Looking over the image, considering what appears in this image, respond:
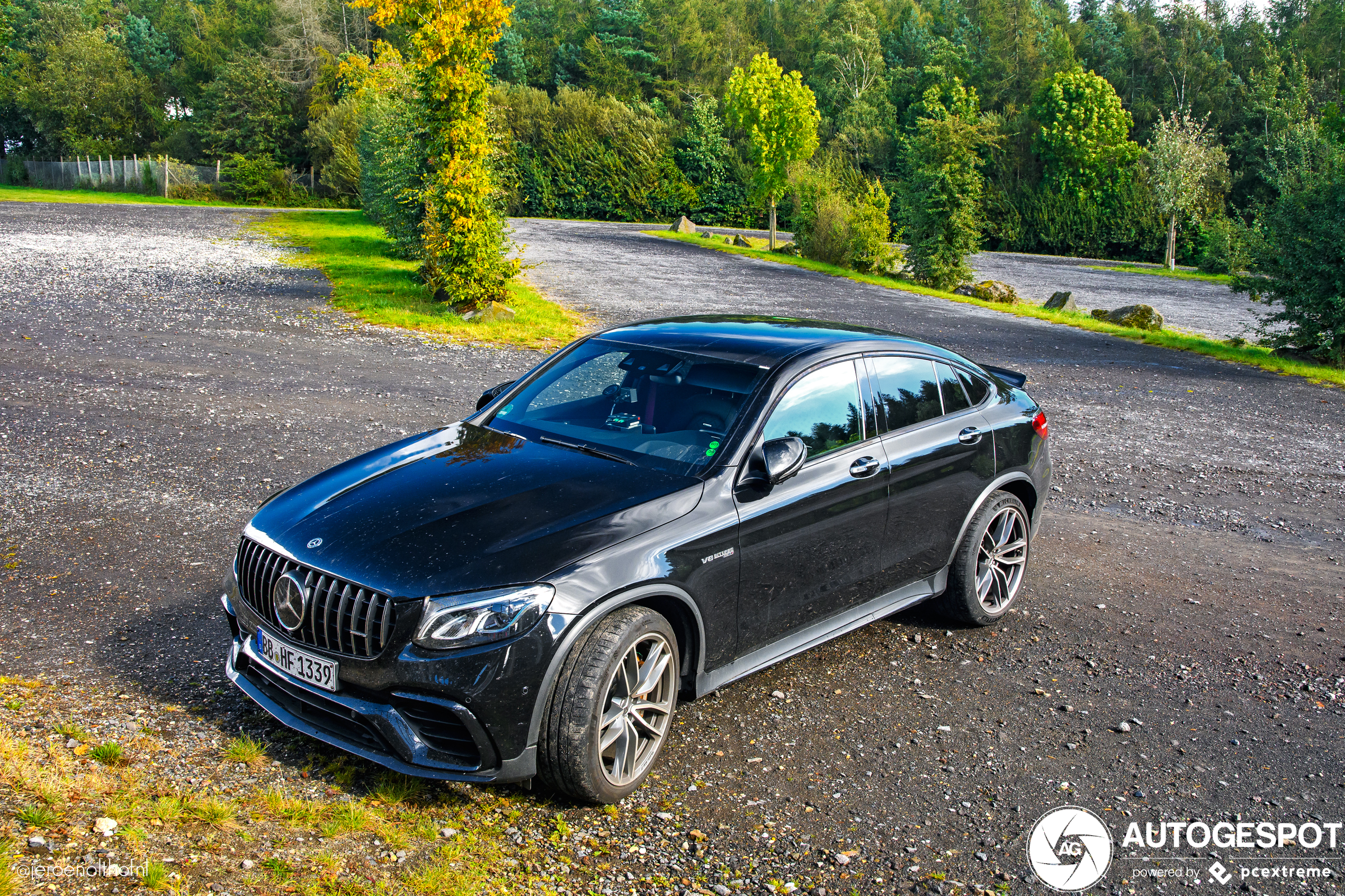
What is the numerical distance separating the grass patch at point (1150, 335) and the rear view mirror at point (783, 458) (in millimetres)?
15049

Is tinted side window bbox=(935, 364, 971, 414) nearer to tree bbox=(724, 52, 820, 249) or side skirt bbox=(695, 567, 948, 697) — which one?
side skirt bbox=(695, 567, 948, 697)

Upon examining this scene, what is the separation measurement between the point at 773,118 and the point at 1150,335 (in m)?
22.1

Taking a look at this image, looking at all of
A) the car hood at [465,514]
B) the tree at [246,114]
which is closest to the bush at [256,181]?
the tree at [246,114]

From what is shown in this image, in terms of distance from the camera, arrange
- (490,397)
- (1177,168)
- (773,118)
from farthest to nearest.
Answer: (1177,168) < (773,118) < (490,397)

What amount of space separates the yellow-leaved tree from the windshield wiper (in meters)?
12.8

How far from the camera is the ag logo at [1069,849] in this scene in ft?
11.3

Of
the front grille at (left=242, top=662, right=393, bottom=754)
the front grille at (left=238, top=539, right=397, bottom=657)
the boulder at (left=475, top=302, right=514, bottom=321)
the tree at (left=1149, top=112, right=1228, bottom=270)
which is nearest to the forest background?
the tree at (left=1149, top=112, right=1228, bottom=270)

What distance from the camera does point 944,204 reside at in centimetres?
2945

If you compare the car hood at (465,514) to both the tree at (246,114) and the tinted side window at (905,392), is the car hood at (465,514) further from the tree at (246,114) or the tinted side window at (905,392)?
the tree at (246,114)

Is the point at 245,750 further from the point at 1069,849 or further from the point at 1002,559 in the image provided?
the point at 1002,559

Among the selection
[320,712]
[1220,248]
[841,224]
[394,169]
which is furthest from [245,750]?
[1220,248]

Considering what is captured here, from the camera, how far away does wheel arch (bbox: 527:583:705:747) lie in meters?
3.42

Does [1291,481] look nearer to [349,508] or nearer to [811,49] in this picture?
[349,508]

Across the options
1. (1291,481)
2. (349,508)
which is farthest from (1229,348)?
(349,508)
